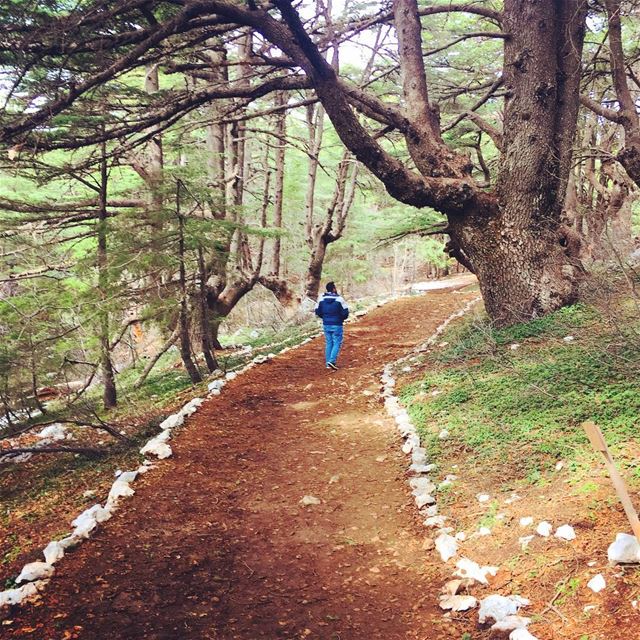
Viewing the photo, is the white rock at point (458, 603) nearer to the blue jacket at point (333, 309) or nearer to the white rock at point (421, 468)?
the white rock at point (421, 468)

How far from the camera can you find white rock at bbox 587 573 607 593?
9.02 ft

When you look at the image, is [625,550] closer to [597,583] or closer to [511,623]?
[597,583]

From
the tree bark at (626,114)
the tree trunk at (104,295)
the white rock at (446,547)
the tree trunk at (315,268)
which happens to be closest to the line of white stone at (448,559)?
the white rock at (446,547)

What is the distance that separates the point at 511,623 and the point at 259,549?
1.97 meters

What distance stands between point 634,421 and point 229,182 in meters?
11.8

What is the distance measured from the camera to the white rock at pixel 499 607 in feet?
9.30

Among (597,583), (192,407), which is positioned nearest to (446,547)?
(597,583)

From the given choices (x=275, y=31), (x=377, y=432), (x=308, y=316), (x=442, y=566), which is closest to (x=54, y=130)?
(x=275, y=31)

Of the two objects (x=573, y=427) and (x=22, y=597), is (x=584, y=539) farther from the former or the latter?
(x=22, y=597)

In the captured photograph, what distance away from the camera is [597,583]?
278 centimetres

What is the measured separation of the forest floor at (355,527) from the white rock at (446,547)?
0.26ft

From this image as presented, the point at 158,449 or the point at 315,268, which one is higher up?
the point at 315,268

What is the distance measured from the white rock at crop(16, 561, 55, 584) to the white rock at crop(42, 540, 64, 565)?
0.11 metres

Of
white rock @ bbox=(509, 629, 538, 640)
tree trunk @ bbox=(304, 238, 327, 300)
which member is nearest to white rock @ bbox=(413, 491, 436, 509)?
white rock @ bbox=(509, 629, 538, 640)
